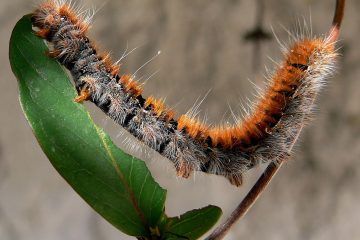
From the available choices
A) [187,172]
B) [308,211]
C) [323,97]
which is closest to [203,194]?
[308,211]

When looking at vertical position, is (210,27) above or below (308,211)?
above

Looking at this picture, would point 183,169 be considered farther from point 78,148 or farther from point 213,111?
point 213,111

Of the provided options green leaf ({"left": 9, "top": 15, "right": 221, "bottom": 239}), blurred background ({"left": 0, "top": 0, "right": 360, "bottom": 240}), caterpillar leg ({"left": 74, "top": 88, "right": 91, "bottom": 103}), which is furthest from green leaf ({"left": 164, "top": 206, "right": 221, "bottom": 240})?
blurred background ({"left": 0, "top": 0, "right": 360, "bottom": 240})

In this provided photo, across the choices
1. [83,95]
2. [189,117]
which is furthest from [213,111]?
[83,95]

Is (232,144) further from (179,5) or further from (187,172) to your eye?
(179,5)

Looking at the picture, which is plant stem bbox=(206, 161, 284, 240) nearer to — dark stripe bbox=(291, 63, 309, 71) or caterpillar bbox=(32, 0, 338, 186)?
caterpillar bbox=(32, 0, 338, 186)

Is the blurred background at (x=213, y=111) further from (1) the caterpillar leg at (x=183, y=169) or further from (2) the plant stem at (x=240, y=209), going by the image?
(2) the plant stem at (x=240, y=209)
